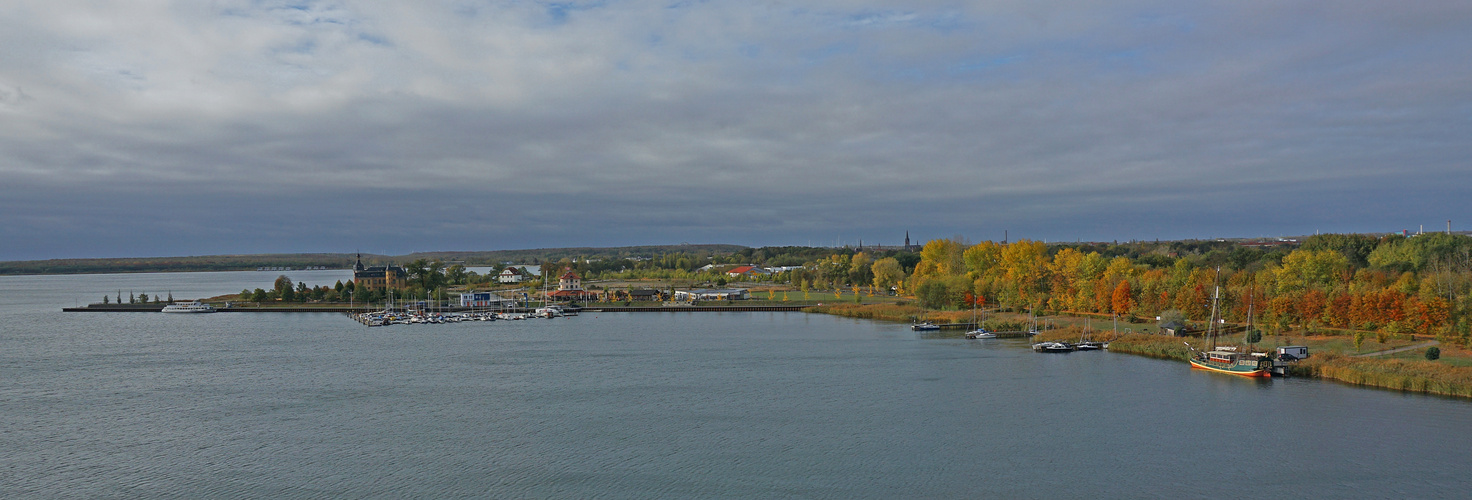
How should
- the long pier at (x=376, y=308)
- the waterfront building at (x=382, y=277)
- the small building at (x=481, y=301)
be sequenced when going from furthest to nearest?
the waterfront building at (x=382, y=277)
the small building at (x=481, y=301)
the long pier at (x=376, y=308)

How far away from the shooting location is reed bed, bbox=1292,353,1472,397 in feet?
81.3

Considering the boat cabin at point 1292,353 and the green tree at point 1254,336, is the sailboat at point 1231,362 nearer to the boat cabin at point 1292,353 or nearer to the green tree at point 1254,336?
the boat cabin at point 1292,353

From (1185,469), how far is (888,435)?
6.37 meters

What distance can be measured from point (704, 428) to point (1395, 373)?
20.3 meters

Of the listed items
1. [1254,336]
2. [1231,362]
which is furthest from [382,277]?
[1231,362]

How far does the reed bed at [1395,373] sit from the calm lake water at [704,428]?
933 millimetres

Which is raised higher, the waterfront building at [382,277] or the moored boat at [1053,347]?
the waterfront building at [382,277]

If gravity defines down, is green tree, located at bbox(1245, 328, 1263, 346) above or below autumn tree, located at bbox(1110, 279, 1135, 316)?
below

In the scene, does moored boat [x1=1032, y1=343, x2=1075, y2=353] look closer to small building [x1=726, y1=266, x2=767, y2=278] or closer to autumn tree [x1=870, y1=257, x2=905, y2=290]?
autumn tree [x1=870, y1=257, x2=905, y2=290]

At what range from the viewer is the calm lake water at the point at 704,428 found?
17422mm

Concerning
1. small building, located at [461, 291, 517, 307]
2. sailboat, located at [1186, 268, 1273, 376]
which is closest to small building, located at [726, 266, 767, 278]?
small building, located at [461, 291, 517, 307]

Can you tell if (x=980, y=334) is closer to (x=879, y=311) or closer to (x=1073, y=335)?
(x=1073, y=335)

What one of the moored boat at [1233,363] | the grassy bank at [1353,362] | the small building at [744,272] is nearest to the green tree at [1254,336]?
the grassy bank at [1353,362]

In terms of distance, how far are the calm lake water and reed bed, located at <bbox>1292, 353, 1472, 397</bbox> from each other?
933mm
